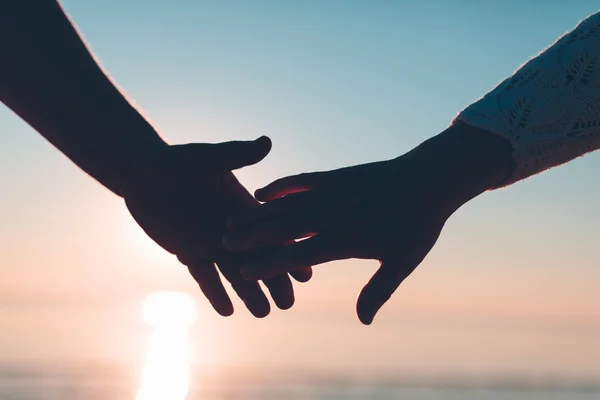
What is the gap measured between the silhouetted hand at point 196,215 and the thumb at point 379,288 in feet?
1.25

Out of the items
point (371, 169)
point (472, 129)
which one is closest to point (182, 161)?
point (371, 169)

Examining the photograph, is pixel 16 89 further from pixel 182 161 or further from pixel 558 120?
pixel 558 120

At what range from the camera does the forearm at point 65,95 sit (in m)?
2.35

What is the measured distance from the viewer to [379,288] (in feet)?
6.57

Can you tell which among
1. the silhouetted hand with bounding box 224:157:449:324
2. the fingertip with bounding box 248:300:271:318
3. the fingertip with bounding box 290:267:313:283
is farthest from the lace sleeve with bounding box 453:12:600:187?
the fingertip with bounding box 248:300:271:318

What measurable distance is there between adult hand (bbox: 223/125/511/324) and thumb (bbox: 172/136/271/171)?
0.67ft

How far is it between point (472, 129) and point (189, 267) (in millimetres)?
1108

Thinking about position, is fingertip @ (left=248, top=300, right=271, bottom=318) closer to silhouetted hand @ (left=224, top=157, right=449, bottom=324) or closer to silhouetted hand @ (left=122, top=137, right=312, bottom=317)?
silhouetted hand @ (left=122, top=137, right=312, bottom=317)

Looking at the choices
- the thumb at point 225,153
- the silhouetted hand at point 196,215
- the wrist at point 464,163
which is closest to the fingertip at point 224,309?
the silhouetted hand at point 196,215

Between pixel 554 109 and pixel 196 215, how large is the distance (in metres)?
1.26

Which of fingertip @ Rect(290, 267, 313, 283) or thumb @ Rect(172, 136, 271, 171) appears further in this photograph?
fingertip @ Rect(290, 267, 313, 283)

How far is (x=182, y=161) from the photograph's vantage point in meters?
2.42

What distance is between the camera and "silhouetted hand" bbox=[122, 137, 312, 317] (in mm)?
2318

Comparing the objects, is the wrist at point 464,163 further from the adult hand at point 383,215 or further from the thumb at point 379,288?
the thumb at point 379,288
